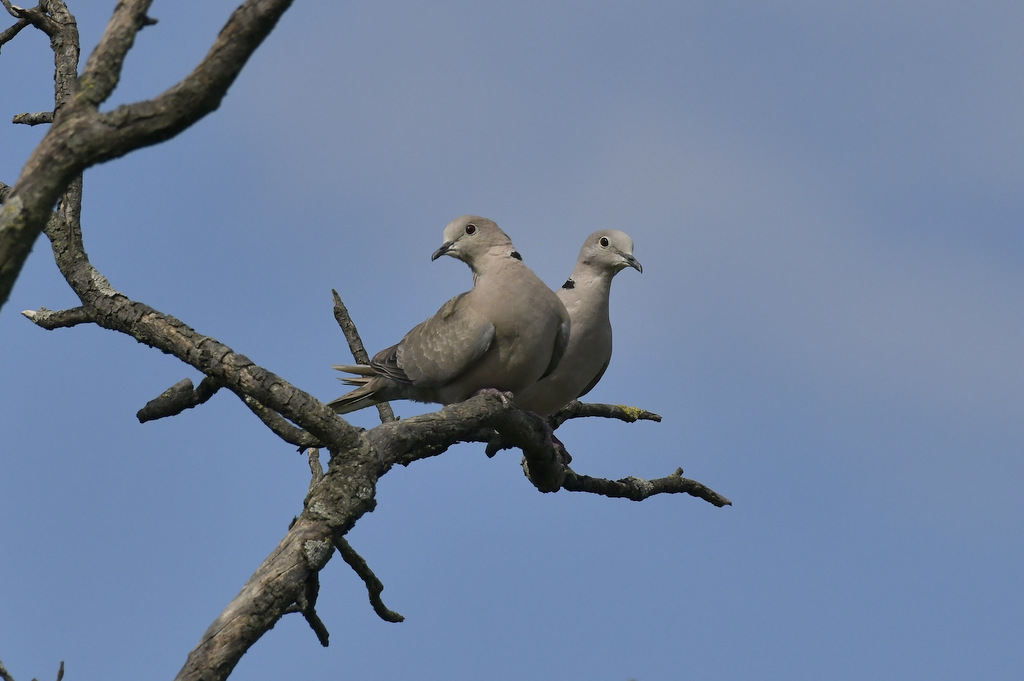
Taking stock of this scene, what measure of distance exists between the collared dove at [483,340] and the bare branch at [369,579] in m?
1.12

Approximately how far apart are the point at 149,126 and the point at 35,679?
2021 millimetres

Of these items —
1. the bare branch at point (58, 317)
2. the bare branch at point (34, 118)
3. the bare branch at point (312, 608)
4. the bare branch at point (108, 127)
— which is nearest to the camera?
the bare branch at point (108, 127)

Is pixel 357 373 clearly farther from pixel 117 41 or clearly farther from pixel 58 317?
pixel 117 41

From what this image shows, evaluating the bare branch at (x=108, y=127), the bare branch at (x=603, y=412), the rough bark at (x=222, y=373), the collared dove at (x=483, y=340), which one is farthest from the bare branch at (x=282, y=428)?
the bare branch at (x=603, y=412)

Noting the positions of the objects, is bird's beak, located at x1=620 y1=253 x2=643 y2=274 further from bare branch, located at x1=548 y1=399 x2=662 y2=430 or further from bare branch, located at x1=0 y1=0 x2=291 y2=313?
bare branch, located at x1=0 y1=0 x2=291 y2=313

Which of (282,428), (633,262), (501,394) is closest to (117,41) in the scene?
(282,428)

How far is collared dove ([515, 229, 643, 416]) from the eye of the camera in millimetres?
6324

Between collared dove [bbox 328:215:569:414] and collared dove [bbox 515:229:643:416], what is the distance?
465 millimetres

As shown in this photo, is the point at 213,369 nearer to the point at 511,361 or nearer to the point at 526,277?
the point at 511,361

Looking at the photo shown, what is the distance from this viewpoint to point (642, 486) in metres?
5.62

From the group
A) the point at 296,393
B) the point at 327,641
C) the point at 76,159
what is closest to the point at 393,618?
the point at 327,641

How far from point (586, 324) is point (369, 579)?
2637mm

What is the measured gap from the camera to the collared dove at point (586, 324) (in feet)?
20.7

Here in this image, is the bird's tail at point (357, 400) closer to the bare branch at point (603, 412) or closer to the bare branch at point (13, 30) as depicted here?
the bare branch at point (603, 412)
